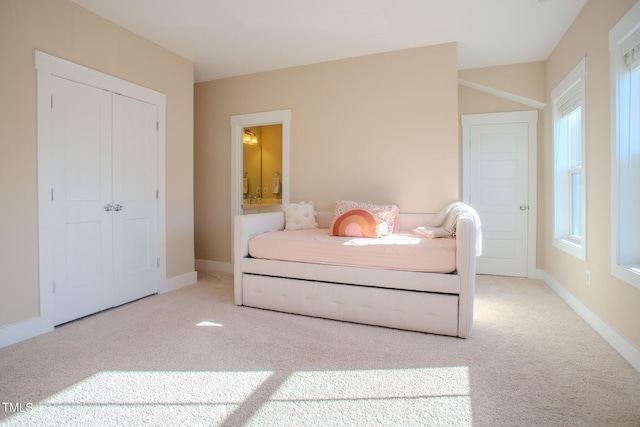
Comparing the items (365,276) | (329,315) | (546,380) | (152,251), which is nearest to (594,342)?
(546,380)

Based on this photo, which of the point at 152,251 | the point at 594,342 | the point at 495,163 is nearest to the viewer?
the point at 594,342

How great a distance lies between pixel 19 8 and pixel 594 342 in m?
4.43

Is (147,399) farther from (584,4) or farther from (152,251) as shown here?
(584,4)

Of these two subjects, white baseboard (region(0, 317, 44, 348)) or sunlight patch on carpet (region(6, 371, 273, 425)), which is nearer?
sunlight patch on carpet (region(6, 371, 273, 425))

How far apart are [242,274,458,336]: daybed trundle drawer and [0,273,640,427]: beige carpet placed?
0.26 feet

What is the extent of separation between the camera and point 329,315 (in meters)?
2.59

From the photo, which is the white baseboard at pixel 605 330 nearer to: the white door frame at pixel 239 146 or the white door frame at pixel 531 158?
the white door frame at pixel 531 158

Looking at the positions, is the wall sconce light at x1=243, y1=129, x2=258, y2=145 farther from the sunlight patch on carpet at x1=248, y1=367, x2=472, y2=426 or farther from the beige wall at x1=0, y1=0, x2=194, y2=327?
the sunlight patch on carpet at x1=248, y1=367, x2=472, y2=426

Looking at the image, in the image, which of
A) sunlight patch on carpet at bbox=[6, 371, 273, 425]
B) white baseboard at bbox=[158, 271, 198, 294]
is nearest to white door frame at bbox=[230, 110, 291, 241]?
white baseboard at bbox=[158, 271, 198, 294]

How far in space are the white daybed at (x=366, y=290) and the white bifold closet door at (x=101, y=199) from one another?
1.02m

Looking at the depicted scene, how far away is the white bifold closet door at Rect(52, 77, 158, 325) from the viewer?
248 cm

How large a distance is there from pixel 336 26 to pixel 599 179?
243 cm

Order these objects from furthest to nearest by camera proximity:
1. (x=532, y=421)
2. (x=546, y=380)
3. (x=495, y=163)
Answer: (x=495, y=163), (x=546, y=380), (x=532, y=421)

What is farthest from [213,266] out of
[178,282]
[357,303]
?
[357,303]
